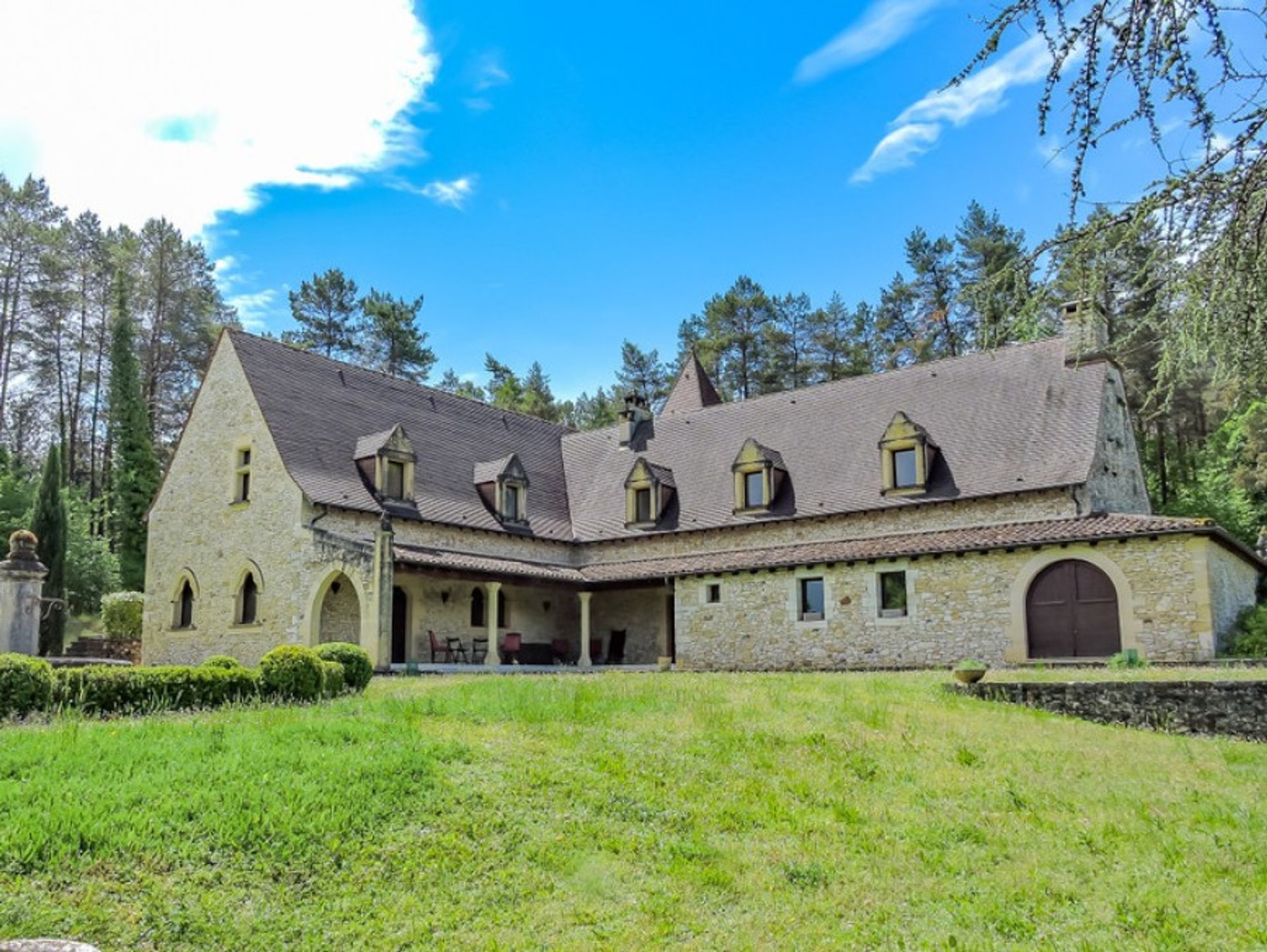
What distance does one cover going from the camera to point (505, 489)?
27.3 meters

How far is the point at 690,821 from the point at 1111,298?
4.97 m

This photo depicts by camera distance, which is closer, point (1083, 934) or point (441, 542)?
point (1083, 934)

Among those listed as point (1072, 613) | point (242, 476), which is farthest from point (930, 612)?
point (242, 476)

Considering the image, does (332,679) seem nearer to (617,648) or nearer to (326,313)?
(617,648)

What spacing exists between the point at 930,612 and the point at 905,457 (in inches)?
179

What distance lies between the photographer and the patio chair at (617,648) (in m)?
27.2

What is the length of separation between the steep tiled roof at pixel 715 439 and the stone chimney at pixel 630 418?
1.02 feet

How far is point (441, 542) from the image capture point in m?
24.9

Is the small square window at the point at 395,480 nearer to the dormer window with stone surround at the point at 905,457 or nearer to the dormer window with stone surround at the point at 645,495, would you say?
the dormer window with stone surround at the point at 645,495

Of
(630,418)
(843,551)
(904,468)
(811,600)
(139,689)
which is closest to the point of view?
(139,689)

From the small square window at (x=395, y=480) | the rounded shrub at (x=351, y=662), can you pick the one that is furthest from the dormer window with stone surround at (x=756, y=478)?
the rounded shrub at (x=351, y=662)

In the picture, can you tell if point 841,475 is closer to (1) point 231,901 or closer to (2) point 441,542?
(2) point 441,542

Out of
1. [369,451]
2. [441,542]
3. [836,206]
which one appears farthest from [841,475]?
[836,206]

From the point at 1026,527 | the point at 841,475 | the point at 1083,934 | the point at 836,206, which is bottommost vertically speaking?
the point at 1083,934
